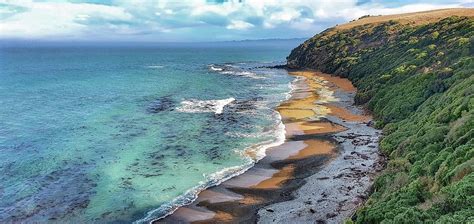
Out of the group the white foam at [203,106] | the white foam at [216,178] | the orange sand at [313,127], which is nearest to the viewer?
the white foam at [216,178]

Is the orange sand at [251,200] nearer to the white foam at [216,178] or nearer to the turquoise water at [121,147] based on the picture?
the white foam at [216,178]

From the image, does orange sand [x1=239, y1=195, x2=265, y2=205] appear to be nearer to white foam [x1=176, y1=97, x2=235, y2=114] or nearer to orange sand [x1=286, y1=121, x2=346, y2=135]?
orange sand [x1=286, y1=121, x2=346, y2=135]

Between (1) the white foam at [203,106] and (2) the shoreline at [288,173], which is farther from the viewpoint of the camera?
(1) the white foam at [203,106]

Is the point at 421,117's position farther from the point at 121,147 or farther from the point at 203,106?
the point at 203,106

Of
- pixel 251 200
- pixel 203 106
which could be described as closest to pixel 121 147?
pixel 251 200

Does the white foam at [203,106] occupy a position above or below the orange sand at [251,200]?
above

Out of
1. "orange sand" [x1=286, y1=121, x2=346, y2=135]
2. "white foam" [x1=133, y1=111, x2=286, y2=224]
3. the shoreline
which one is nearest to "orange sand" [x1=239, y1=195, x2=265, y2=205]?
the shoreline

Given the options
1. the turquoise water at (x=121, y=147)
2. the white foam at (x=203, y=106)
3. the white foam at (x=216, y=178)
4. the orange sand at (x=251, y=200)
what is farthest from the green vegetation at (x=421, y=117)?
the white foam at (x=203, y=106)

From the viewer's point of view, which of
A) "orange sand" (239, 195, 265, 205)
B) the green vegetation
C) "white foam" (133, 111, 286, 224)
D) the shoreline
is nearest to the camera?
the green vegetation
